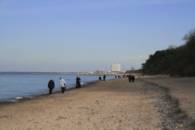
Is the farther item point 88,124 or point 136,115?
point 136,115

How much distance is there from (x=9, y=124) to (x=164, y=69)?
403 feet

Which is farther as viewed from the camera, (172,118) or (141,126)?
(172,118)

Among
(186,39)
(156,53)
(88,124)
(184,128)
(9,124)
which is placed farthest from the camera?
(156,53)

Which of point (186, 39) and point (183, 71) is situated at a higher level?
point (186, 39)

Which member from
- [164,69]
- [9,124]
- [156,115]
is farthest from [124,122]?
[164,69]

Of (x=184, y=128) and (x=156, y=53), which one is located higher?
(x=156, y=53)

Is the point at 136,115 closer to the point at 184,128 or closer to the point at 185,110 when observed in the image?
the point at 185,110

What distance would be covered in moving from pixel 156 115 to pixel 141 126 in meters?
3.36

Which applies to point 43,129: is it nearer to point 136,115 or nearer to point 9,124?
point 9,124

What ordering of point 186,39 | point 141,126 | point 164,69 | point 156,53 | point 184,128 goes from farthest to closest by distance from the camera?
point 156,53 < point 164,69 < point 186,39 < point 141,126 < point 184,128

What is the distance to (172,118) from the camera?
52.5ft

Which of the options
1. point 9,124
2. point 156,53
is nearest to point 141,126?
point 9,124

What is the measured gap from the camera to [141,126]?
14516mm

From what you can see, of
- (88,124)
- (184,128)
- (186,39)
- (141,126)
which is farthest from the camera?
(186,39)
